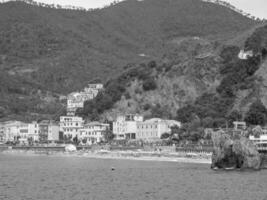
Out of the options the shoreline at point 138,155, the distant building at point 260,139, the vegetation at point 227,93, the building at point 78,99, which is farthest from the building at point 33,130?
the distant building at point 260,139

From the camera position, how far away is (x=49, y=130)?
525ft

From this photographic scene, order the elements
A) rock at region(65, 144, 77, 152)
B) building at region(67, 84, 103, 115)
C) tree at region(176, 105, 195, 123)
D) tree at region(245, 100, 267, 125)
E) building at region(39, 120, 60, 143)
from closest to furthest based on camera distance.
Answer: tree at region(245, 100, 267, 125)
tree at region(176, 105, 195, 123)
rock at region(65, 144, 77, 152)
building at region(39, 120, 60, 143)
building at region(67, 84, 103, 115)

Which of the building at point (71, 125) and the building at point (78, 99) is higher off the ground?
the building at point (78, 99)

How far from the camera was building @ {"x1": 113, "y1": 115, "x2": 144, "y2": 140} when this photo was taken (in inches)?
5645

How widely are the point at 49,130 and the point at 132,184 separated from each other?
3731 inches

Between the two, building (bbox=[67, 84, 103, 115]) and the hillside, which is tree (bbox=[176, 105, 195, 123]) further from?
building (bbox=[67, 84, 103, 115])

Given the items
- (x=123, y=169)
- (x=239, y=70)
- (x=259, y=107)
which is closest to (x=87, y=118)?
(x=239, y=70)

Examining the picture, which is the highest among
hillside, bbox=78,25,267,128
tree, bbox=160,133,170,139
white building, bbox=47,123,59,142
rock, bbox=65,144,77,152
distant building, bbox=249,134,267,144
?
hillside, bbox=78,25,267,128

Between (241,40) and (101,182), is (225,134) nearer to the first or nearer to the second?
(101,182)

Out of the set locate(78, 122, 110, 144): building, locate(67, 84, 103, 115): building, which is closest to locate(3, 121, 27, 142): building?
locate(67, 84, 103, 115): building

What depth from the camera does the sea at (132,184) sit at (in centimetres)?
5666

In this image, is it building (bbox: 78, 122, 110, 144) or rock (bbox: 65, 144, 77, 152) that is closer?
rock (bbox: 65, 144, 77, 152)

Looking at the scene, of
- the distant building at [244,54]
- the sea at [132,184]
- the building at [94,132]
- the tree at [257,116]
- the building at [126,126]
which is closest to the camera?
the sea at [132,184]

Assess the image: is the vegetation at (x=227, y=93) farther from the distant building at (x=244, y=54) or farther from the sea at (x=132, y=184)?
the sea at (x=132, y=184)
